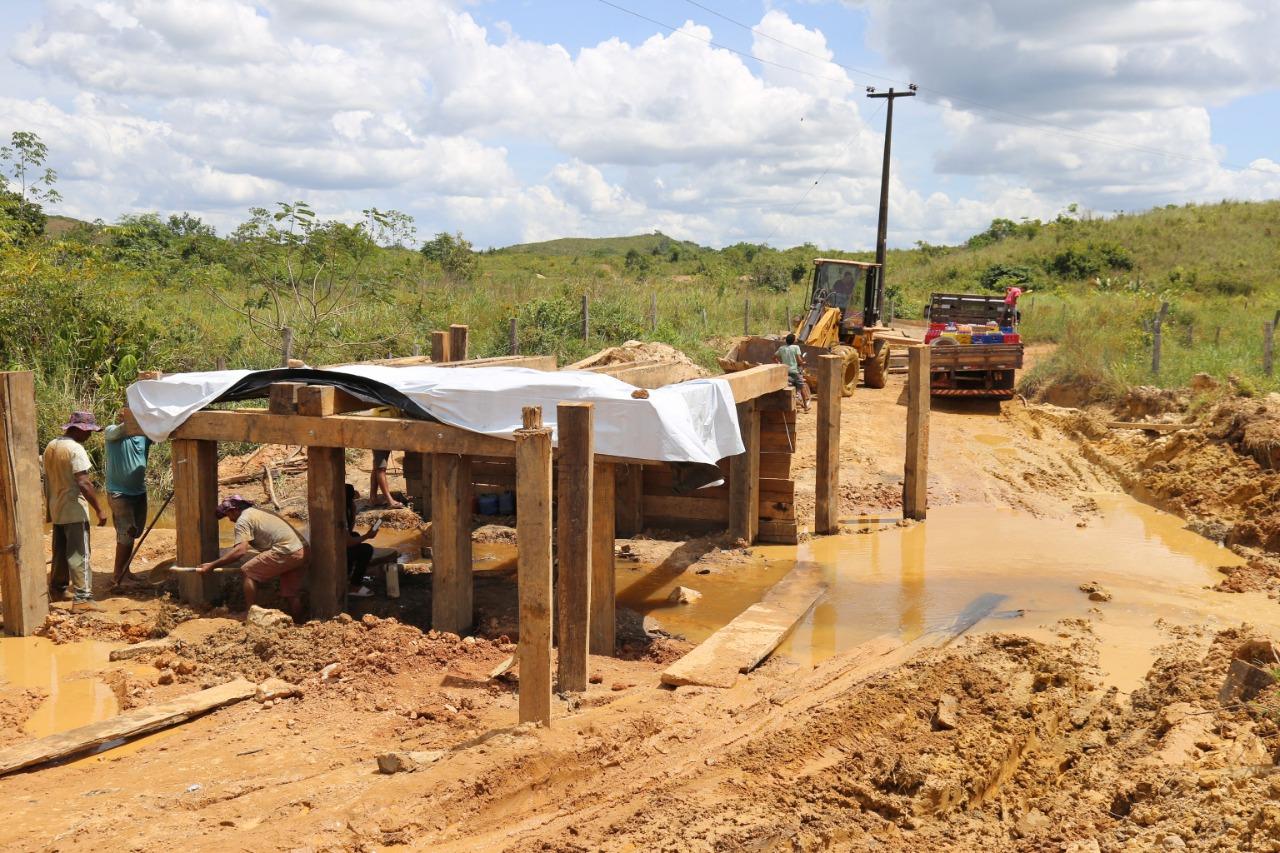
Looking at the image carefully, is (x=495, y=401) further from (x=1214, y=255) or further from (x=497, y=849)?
(x=1214, y=255)

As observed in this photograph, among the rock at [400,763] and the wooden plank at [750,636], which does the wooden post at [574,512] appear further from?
the rock at [400,763]

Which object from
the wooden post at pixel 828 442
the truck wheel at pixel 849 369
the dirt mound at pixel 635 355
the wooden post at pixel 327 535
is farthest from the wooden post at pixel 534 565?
the truck wheel at pixel 849 369

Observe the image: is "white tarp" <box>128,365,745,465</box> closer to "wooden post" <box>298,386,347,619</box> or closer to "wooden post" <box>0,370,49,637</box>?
"wooden post" <box>298,386,347,619</box>

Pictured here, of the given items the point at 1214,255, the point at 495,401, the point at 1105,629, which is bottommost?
the point at 1105,629

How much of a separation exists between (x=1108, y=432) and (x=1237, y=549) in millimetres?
6272

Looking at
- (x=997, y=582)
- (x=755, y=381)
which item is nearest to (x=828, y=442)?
(x=755, y=381)

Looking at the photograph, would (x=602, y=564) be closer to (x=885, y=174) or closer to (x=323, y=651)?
(x=323, y=651)

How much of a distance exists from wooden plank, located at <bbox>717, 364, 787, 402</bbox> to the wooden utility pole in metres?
0.90

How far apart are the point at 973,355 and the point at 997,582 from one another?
999cm

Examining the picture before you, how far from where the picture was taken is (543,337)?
2202 cm

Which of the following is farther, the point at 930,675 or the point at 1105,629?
the point at 1105,629

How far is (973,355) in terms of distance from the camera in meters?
20.0

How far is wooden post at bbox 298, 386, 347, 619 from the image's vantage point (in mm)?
8930

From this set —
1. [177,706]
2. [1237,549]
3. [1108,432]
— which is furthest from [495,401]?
[1108,432]
